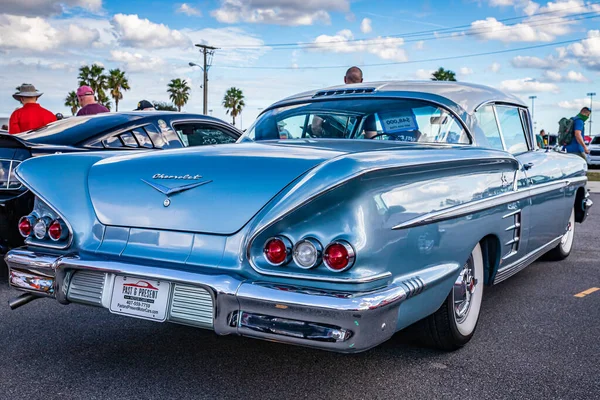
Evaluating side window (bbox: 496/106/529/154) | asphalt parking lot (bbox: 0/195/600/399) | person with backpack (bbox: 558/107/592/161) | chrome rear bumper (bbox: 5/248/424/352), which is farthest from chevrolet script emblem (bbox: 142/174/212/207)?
person with backpack (bbox: 558/107/592/161)

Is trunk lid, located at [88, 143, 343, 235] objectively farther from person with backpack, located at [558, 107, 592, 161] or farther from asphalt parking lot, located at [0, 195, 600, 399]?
person with backpack, located at [558, 107, 592, 161]

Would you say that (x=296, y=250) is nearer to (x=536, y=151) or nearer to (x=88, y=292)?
(x=88, y=292)

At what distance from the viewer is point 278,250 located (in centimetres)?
246

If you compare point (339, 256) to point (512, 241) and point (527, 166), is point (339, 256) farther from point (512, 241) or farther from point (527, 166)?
point (527, 166)

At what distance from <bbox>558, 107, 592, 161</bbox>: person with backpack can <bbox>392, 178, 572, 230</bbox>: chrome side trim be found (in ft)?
28.1

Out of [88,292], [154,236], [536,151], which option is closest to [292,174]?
[154,236]

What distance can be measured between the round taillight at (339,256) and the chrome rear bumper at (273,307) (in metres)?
0.10

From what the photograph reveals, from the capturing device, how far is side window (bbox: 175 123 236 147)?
20.5 ft

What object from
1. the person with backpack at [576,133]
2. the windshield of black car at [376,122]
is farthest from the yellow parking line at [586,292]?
the person with backpack at [576,133]

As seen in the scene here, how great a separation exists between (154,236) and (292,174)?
2.19 feet

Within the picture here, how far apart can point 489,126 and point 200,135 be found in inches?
128

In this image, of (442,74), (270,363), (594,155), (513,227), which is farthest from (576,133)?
(442,74)

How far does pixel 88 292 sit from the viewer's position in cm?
279

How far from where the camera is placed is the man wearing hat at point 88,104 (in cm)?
739
